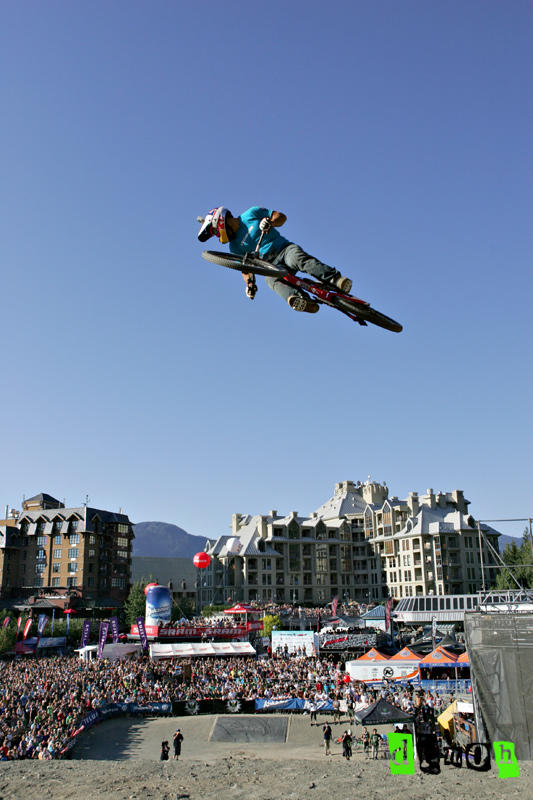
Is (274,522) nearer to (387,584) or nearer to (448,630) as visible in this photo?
(387,584)

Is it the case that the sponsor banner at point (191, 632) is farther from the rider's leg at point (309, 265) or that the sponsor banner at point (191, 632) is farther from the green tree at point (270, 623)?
the rider's leg at point (309, 265)

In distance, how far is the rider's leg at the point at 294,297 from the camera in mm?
12922

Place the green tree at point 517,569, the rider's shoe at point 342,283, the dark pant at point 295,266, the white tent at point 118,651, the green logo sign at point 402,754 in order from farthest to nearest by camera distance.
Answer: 1. the green tree at point 517,569
2. the white tent at point 118,651
3. the green logo sign at point 402,754
4. the dark pant at point 295,266
5. the rider's shoe at point 342,283

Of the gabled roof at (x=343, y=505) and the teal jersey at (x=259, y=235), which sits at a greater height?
the gabled roof at (x=343, y=505)

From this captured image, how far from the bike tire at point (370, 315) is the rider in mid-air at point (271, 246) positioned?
594 mm

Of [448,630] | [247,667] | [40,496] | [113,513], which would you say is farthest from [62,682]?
[40,496]

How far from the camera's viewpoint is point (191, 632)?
53.9 meters

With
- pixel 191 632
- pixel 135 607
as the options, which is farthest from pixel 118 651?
pixel 135 607

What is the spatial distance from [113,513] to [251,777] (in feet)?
258

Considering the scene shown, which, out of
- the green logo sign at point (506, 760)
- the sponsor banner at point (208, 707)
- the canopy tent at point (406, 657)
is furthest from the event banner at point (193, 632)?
the green logo sign at point (506, 760)

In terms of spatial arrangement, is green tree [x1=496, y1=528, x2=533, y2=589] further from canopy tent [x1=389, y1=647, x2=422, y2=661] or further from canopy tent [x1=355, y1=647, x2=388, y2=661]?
canopy tent [x1=355, y1=647, x2=388, y2=661]

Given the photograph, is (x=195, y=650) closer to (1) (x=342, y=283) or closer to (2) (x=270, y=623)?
(2) (x=270, y=623)

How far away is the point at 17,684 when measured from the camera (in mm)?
37344

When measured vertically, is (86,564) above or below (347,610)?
above
